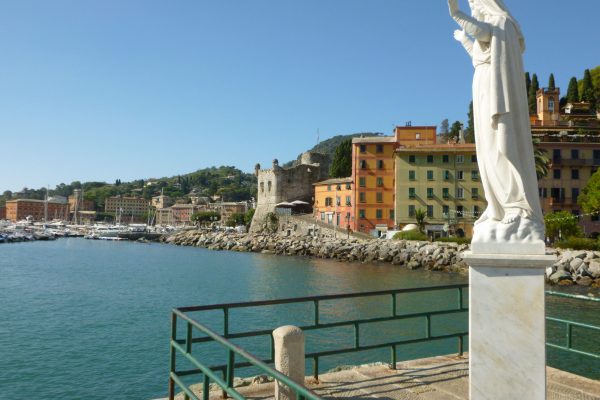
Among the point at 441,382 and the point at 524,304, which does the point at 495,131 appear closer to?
the point at 524,304

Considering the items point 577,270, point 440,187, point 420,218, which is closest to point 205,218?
point 440,187

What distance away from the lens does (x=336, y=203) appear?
61875 millimetres

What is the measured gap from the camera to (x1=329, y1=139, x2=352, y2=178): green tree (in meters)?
74.1

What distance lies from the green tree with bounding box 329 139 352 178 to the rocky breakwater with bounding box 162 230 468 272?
46.5 ft

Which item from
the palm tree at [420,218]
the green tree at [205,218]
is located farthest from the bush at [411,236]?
the green tree at [205,218]

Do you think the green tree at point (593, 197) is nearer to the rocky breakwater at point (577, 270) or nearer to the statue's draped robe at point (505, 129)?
the rocky breakwater at point (577, 270)

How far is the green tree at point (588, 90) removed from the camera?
77.0 meters

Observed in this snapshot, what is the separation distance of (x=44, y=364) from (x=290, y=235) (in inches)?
2137

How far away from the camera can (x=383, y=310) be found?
2152 cm

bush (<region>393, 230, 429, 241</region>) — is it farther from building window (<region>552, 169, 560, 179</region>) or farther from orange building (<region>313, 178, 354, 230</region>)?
building window (<region>552, 169, 560, 179</region>)

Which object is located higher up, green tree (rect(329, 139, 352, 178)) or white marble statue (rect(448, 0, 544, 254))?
green tree (rect(329, 139, 352, 178))

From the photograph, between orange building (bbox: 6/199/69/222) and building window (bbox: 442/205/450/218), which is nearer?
building window (bbox: 442/205/450/218)

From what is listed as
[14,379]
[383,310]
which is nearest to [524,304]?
[14,379]

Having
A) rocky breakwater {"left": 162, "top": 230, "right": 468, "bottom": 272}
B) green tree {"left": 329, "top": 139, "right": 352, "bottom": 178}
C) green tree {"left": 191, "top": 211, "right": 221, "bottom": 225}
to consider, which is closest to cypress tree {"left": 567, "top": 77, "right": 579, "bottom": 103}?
green tree {"left": 329, "top": 139, "right": 352, "bottom": 178}
